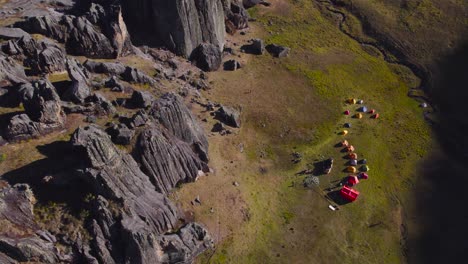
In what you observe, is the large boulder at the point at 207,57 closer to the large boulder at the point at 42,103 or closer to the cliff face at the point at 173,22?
the cliff face at the point at 173,22

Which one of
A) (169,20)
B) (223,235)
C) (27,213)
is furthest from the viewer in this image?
(169,20)

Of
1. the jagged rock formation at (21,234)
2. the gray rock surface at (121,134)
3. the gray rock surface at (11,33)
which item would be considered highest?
the gray rock surface at (11,33)

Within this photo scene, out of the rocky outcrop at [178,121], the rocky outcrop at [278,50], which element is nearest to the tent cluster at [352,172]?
the rocky outcrop at [178,121]

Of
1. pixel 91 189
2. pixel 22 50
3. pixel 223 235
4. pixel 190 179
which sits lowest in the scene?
pixel 223 235

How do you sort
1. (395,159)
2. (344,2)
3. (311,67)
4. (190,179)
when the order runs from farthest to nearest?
(344,2) → (311,67) → (395,159) → (190,179)

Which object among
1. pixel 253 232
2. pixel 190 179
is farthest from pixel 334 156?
pixel 190 179

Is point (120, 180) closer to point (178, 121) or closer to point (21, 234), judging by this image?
point (21, 234)

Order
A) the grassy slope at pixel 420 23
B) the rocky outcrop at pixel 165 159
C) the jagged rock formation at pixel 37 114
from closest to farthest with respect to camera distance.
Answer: the jagged rock formation at pixel 37 114, the rocky outcrop at pixel 165 159, the grassy slope at pixel 420 23

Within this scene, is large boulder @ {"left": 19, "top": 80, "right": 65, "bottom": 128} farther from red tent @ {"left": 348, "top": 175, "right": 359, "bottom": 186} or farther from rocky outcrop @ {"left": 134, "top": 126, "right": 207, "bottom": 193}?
red tent @ {"left": 348, "top": 175, "right": 359, "bottom": 186}

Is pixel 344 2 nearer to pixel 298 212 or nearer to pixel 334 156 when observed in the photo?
pixel 334 156
